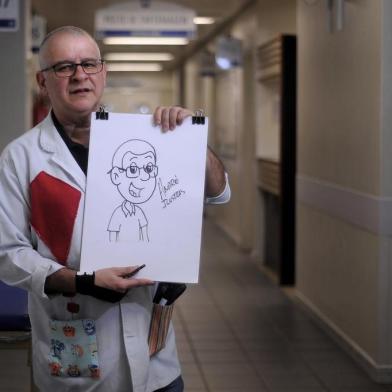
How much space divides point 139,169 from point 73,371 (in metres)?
0.54

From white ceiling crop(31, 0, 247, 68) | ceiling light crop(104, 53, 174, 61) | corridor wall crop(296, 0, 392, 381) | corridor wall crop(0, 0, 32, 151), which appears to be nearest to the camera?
corridor wall crop(296, 0, 392, 381)

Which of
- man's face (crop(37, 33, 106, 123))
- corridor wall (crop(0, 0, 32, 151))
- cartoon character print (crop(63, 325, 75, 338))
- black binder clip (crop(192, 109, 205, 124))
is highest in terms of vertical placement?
corridor wall (crop(0, 0, 32, 151))

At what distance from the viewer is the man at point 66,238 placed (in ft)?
7.02

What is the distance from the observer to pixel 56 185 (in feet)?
7.00

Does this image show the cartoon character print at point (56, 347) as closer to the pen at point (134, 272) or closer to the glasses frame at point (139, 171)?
the pen at point (134, 272)

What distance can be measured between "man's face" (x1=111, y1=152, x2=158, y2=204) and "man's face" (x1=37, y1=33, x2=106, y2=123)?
17 centimetres

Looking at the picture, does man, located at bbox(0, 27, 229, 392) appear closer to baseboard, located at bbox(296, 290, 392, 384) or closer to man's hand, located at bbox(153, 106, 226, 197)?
man's hand, located at bbox(153, 106, 226, 197)

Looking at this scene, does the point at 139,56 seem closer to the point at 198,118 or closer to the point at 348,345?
the point at 348,345

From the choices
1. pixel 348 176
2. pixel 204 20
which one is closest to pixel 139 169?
pixel 348 176

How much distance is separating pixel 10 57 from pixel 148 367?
14.6 ft

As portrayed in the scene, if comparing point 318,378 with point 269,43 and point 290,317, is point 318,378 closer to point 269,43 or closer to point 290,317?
point 290,317

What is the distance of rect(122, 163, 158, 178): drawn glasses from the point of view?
7.24 ft

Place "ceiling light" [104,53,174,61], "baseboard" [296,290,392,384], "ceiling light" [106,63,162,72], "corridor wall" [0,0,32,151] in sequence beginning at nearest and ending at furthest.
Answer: "baseboard" [296,290,392,384] < "corridor wall" [0,0,32,151] < "ceiling light" [104,53,174,61] < "ceiling light" [106,63,162,72]

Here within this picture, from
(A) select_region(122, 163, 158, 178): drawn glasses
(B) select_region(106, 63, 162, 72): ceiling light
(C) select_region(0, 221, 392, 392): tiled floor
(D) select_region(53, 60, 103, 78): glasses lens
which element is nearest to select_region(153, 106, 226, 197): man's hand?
(A) select_region(122, 163, 158, 178): drawn glasses
